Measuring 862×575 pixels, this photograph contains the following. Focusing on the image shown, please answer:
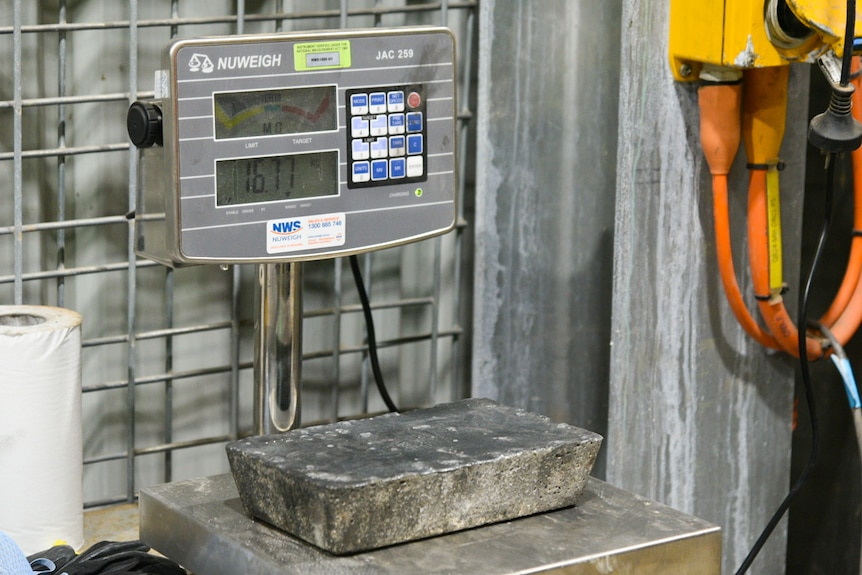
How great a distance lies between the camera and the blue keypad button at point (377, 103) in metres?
1.19

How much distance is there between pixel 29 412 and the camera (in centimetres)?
124

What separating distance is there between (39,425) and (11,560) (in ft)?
0.86

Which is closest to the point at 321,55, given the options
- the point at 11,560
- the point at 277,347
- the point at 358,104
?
the point at 358,104

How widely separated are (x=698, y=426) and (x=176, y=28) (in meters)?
0.83

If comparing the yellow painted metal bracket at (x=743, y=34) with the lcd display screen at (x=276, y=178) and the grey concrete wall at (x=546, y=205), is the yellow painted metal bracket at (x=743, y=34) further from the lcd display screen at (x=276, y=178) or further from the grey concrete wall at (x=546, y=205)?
the lcd display screen at (x=276, y=178)

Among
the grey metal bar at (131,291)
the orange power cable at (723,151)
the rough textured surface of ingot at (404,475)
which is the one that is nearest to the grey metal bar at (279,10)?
the grey metal bar at (131,291)

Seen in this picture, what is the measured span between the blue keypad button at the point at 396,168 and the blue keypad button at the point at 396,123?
0.03m

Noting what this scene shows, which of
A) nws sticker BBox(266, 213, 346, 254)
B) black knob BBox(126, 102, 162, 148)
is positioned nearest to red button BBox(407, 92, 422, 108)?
nws sticker BBox(266, 213, 346, 254)

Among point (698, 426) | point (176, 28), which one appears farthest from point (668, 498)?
point (176, 28)

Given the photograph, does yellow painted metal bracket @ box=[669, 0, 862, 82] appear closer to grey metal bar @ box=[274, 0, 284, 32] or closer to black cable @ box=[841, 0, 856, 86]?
black cable @ box=[841, 0, 856, 86]

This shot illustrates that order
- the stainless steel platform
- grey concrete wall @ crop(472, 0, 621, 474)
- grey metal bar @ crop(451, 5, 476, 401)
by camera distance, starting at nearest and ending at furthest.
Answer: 1. the stainless steel platform
2. grey concrete wall @ crop(472, 0, 621, 474)
3. grey metal bar @ crop(451, 5, 476, 401)

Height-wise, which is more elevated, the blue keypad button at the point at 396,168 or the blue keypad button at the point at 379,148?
the blue keypad button at the point at 379,148

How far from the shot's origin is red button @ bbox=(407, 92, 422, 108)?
1.21m

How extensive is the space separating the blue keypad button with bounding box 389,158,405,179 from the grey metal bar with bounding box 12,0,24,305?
479 millimetres
